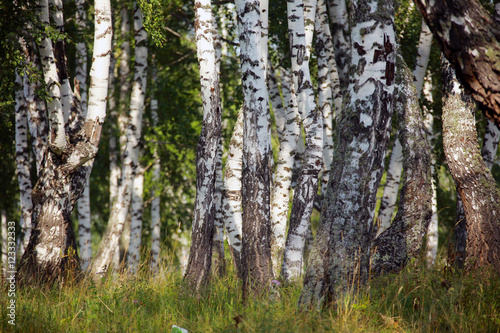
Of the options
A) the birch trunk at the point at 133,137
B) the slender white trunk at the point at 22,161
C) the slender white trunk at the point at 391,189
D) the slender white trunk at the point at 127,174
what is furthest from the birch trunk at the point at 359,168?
the slender white trunk at the point at 22,161

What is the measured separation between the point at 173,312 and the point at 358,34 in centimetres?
325

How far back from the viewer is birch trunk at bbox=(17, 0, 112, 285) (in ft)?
17.8

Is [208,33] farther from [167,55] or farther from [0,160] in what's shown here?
[0,160]

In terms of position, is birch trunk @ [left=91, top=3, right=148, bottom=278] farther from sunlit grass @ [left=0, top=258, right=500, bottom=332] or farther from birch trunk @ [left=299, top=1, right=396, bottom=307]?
birch trunk @ [left=299, top=1, right=396, bottom=307]

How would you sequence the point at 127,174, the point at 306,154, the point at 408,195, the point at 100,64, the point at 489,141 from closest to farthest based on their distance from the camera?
the point at 408,195
the point at 100,64
the point at 306,154
the point at 489,141
the point at 127,174

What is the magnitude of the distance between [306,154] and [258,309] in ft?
8.74

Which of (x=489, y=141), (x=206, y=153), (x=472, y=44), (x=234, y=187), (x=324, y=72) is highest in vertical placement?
(x=324, y=72)

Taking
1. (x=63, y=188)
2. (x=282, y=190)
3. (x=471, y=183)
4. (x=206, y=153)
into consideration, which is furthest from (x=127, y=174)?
(x=471, y=183)

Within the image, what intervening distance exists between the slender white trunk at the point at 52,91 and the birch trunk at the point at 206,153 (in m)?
2.00

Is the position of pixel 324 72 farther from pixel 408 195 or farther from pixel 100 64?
pixel 100 64

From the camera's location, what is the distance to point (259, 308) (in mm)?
3695

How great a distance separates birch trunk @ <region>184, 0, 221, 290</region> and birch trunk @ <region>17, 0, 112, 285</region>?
59.6 inches

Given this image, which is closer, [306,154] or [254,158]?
[254,158]

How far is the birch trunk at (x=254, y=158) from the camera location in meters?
4.53
